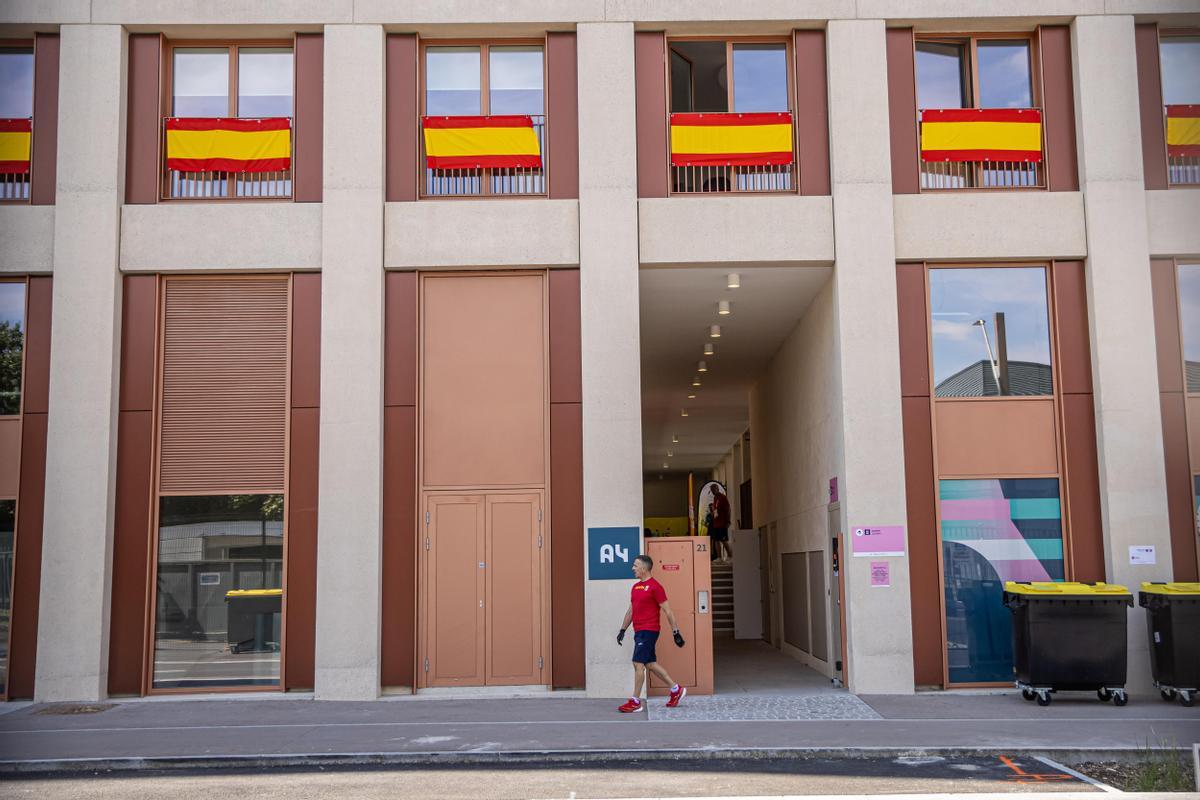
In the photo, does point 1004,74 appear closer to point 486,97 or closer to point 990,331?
point 990,331

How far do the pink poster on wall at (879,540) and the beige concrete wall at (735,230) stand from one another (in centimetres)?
351

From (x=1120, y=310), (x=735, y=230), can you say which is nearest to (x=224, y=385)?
(x=735, y=230)

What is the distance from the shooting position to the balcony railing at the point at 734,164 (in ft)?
51.0

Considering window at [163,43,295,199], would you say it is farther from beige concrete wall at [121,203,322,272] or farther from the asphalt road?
the asphalt road

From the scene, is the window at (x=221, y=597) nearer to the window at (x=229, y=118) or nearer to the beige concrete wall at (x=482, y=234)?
the beige concrete wall at (x=482, y=234)

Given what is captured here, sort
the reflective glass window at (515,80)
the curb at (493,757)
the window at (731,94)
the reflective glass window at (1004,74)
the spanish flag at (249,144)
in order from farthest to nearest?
the reflective glass window at (1004,74) < the reflective glass window at (515,80) < the window at (731,94) < the spanish flag at (249,144) < the curb at (493,757)

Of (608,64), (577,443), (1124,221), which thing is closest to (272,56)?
(608,64)

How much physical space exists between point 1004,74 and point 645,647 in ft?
30.1

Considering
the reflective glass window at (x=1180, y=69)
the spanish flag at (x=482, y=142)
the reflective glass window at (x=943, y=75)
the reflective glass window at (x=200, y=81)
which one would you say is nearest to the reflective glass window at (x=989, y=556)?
the reflective glass window at (x=943, y=75)

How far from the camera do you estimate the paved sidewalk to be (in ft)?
35.0

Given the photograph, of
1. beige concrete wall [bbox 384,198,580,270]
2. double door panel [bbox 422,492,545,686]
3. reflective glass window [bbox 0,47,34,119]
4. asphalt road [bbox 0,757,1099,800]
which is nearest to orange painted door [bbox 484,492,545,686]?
double door panel [bbox 422,492,545,686]

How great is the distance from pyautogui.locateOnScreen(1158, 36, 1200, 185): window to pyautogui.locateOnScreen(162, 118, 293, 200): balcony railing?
11.7 m

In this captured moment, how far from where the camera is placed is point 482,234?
15297 millimetres

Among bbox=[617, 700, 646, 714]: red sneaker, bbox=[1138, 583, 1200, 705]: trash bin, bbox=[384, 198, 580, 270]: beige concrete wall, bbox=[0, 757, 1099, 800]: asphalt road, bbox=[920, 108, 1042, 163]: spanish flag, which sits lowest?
bbox=[0, 757, 1099, 800]: asphalt road
